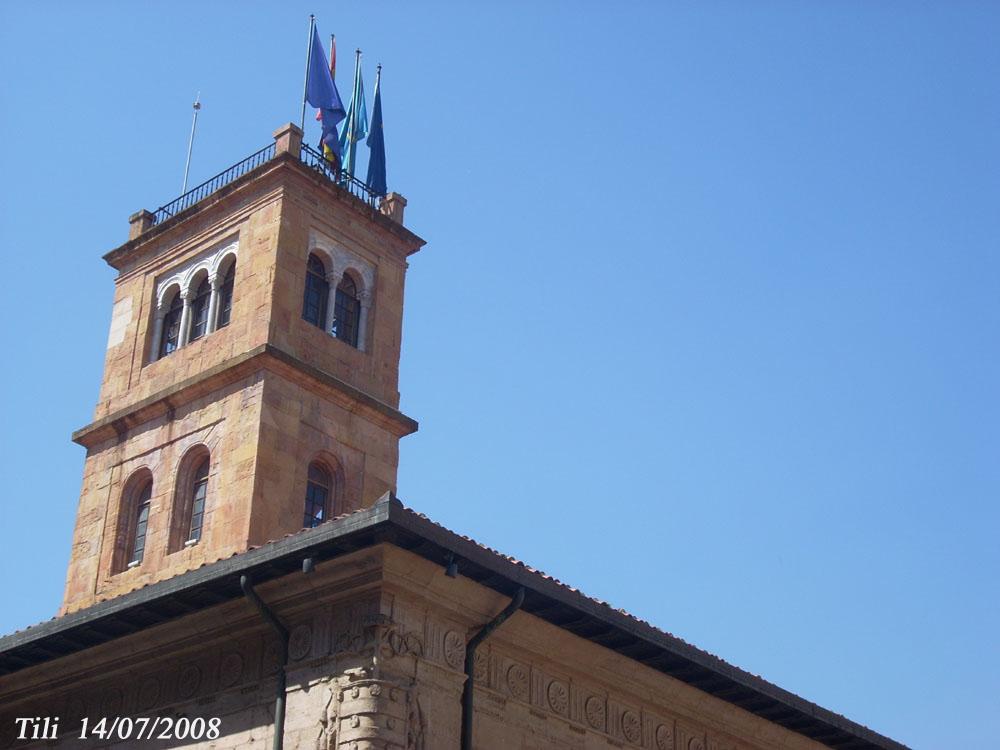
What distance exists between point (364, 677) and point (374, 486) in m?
14.4

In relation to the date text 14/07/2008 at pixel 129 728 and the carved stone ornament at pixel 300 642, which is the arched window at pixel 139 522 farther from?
the carved stone ornament at pixel 300 642

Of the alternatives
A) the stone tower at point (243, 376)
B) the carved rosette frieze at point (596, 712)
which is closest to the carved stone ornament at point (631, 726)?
the carved rosette frieze at point (596, 712)

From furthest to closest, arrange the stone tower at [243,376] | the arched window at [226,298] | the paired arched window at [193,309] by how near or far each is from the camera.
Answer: the paired arched window at [193,309] < the arched window at [226,298] < the stone tower at [243,376]

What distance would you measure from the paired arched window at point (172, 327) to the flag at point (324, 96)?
17.4 feet

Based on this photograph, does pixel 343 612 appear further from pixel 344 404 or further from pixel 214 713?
pixel 344 404

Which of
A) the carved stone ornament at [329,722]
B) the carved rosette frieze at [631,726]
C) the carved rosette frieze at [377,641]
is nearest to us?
the carved stone ornament at [329,722]

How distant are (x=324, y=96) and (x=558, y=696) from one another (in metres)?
20.8

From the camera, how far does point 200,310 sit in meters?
29.9

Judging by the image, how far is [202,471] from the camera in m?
27.8

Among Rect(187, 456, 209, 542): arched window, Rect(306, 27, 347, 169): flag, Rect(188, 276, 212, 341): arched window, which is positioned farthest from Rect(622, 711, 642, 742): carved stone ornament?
Rect(306, 27, 347, 169): flag

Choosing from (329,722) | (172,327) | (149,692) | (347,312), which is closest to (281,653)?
(329,722)

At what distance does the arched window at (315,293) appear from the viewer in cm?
2922

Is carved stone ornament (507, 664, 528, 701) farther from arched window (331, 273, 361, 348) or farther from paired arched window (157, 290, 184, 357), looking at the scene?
paired arched window (157, 290, 184, 357)

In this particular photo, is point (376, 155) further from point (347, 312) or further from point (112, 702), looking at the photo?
point (112, 702)
